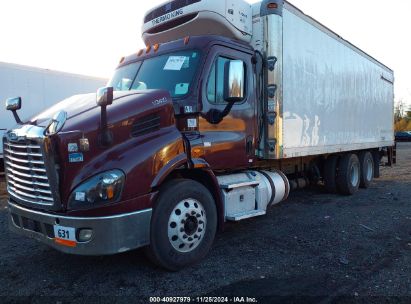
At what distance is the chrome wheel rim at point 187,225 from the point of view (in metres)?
4.39

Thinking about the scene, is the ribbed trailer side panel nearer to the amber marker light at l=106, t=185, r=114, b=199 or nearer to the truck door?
the truck door

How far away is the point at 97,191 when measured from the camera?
381 centimetres

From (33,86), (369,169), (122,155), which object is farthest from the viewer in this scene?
(33,86)

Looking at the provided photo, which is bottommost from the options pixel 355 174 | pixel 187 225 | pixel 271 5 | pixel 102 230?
pixel 355 174

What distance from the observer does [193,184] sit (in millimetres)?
4621

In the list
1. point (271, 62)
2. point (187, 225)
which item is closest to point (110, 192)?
point (187, 225)

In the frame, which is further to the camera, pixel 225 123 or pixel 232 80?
pixel 225 123

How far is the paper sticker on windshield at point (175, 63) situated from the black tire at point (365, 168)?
7.22 metres

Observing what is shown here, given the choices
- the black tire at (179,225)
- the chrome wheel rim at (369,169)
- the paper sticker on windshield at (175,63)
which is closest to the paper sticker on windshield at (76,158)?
the black tire at (179,225)

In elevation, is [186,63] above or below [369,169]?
above

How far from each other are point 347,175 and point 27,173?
7.41 meters

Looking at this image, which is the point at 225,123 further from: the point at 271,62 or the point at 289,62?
the point at 289,62

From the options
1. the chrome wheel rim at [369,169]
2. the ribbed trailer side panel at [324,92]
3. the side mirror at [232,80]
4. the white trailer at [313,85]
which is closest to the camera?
the side mirror at [232,80]

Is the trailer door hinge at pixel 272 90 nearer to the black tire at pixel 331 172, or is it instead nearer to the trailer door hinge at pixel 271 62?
the trailer door hinge at pixel 271 62
